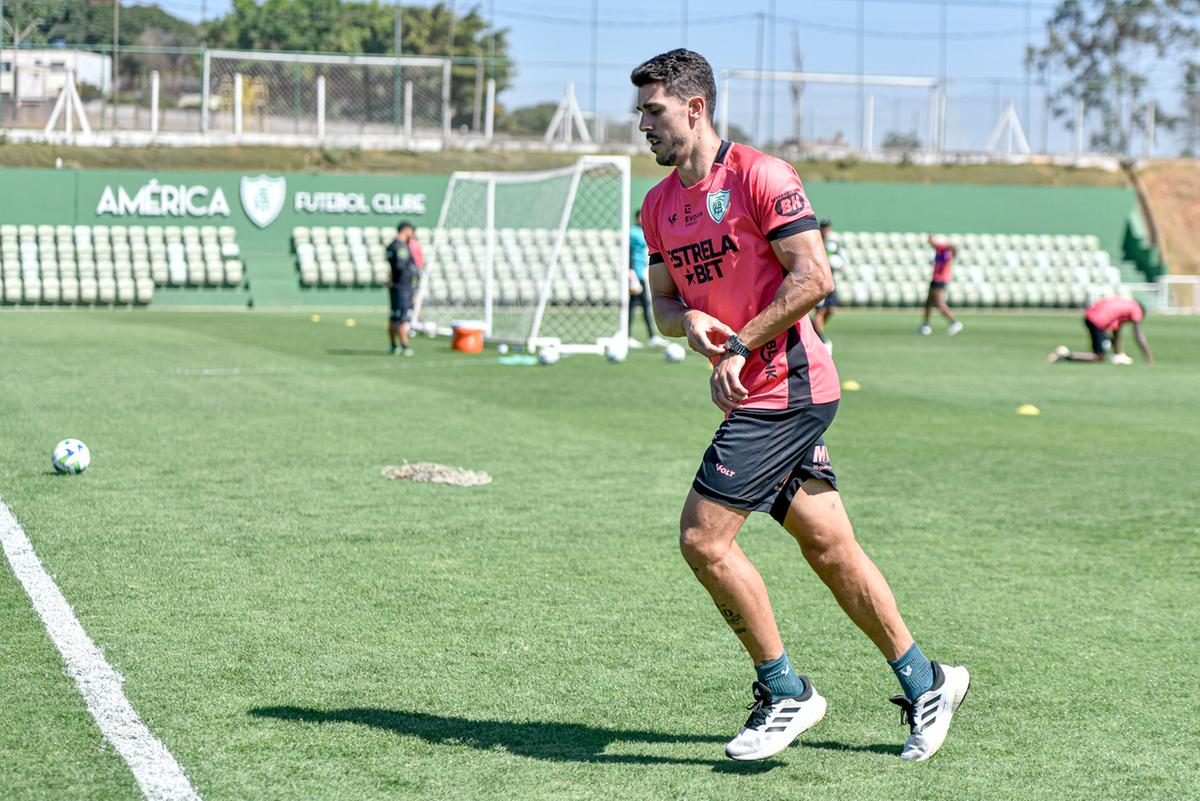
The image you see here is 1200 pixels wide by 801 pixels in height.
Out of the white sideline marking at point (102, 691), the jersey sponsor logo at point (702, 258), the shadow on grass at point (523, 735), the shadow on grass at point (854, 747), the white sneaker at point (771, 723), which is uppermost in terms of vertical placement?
the jersey sponsor logo at point (702, 258)

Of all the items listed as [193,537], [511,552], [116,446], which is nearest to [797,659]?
[511,552]

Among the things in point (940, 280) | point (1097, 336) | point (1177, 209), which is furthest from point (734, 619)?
point (1177, 209)

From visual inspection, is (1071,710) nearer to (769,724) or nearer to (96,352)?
(769,724)

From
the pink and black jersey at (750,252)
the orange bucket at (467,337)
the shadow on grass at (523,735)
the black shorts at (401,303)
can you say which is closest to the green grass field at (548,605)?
the shadow on grass at (523,735)

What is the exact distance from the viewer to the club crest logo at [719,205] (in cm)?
463

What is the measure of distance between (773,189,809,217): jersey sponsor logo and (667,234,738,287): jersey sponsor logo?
21 centimetres

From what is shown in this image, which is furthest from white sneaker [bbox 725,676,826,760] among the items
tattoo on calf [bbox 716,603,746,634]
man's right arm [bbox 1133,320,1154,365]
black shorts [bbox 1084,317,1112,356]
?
man's right arm [bbox 1133,320,1154,365]

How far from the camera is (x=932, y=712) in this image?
4684 mm

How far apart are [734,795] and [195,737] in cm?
174

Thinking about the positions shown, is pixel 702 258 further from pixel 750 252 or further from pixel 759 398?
pixel 759 398

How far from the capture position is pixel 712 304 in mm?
4801

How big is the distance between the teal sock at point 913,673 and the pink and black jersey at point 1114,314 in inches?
719

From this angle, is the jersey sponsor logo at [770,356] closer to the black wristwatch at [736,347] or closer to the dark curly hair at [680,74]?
the black wristwatch at [736,347]

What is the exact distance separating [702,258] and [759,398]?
511 millimetres
